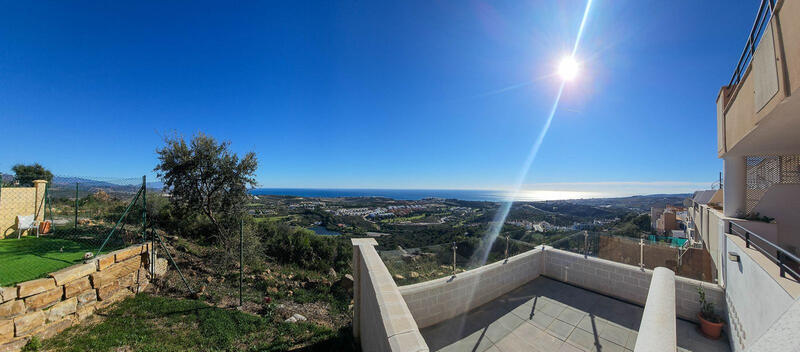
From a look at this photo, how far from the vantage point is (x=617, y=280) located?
4715 mm

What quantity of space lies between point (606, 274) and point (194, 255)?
10772 mm

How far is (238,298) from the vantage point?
5840 millimetres

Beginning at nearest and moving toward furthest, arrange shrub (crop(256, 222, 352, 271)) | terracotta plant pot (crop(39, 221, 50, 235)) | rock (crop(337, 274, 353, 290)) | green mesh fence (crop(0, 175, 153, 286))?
Result: green mesh fence (crop(0, 175, 153, 286)) → terracotta plant pot (crop(39, 221, 50, 235)) → rock (crop(337, 274, 353, 290)) → shrub (crop(256, 222, 352, 271))

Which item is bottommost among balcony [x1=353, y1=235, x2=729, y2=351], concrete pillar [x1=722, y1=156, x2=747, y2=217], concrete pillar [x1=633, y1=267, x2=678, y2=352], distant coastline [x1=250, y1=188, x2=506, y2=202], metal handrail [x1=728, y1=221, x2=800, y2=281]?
distant coastline [x1=250, y1=188, x2=506, y2=202]

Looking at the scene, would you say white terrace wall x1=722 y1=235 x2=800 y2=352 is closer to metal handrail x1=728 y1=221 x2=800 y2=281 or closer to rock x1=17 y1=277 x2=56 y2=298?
metal handrail x1=728 y1=221 x2=800 y2=281

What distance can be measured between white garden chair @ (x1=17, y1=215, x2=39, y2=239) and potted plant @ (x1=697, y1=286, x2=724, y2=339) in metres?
13.8

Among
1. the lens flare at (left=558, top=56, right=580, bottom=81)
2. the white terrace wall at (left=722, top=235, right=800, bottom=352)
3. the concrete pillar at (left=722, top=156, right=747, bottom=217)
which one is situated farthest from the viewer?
the lens flare at (left=558, top=56, right=580, bottom=81)

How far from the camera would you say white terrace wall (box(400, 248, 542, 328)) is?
386 centimetres

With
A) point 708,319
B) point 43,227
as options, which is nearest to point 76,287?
point 43,227

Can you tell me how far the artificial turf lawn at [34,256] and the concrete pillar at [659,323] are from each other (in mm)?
7864

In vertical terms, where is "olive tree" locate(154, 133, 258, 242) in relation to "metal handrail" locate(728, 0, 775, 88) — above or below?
below

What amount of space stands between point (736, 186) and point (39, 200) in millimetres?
17120

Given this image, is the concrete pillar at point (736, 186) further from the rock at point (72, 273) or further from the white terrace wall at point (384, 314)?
the rock at point (72, 273)

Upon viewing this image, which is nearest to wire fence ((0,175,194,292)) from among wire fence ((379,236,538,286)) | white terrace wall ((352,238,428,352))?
white terrace wall ((352,238,428,352))
